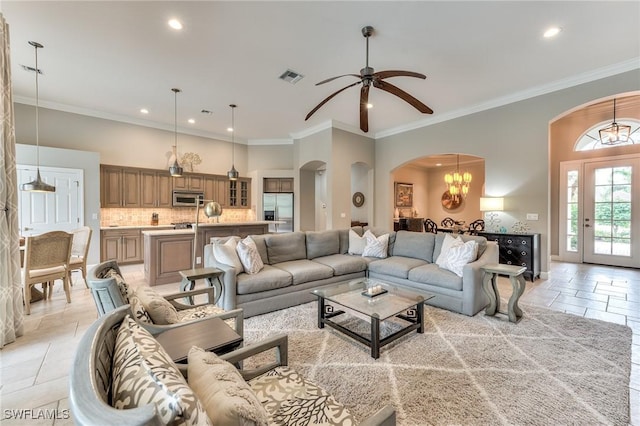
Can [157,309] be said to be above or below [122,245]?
above

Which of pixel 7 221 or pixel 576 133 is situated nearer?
pixel 7 221

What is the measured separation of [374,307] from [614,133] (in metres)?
6.14

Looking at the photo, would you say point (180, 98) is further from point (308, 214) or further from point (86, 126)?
point (308, 214)

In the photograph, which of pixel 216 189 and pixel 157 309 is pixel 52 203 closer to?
pixel 216 189

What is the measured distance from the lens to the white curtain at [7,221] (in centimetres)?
265

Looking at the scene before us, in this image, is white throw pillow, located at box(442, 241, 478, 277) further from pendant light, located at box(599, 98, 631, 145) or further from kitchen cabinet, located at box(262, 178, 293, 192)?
kitchen cabinet, located at box(262, 178, 293, 192)

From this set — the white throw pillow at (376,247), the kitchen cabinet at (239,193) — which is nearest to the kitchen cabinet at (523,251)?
the white throw pillow at (376,247)

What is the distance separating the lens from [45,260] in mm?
3508

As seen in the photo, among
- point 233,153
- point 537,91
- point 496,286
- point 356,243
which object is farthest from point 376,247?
point 233,153

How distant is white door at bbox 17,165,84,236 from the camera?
5000 mm

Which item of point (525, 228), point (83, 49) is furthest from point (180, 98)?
point (525, 228)

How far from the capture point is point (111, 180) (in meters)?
6.08

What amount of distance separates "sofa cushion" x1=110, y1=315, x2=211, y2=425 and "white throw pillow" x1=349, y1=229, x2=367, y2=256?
4.00 m

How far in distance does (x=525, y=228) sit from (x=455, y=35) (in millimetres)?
3732
